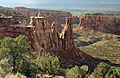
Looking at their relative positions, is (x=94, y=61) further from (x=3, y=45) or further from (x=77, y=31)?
(x=77, y=31)

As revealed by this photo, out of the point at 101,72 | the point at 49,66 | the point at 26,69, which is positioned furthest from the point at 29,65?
the point at 101,72

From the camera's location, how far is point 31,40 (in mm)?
84250

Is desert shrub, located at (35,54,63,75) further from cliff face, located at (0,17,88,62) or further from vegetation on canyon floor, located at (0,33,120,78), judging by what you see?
cliff face, located at (0,17,88,62)

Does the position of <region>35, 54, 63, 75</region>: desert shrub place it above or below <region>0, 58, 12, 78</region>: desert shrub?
below

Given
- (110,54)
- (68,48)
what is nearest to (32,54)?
(68,48)

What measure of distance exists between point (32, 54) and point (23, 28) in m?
8.17

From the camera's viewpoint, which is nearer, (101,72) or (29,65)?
(101,72)

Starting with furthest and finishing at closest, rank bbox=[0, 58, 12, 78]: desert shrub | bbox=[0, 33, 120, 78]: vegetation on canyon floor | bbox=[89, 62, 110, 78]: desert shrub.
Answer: bbox=[89, 62, 110, 78]: desert shrub < bbox=[0, 33, 120, 78]: vegetation on canyon floor < bbox=[0, 58, 12, 78]: desert shrub

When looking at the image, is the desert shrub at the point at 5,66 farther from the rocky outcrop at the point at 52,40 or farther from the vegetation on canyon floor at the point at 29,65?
the rocky outcrop at the point at 52,40

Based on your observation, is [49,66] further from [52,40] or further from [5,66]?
A: [52,40]

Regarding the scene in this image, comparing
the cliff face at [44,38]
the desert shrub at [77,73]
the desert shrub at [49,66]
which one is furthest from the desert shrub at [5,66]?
the cliff face at [44,38]

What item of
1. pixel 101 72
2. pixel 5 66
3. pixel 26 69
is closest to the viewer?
pixel 5 66

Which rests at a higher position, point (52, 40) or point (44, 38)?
point (44, 38)

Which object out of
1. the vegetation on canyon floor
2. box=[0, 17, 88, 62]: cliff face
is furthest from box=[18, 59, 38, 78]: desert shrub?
box=[0, 17, 88, 62]: cliff face
